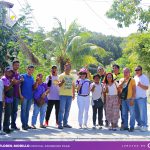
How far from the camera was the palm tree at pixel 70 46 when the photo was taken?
27953 millimetres

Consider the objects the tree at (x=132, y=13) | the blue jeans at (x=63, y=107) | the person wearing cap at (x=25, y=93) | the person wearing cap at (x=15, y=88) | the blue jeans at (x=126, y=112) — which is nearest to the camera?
the person wearing cap at (x=15, y=88)

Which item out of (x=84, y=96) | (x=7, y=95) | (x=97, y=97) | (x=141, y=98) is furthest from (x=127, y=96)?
(x=7, y=95)

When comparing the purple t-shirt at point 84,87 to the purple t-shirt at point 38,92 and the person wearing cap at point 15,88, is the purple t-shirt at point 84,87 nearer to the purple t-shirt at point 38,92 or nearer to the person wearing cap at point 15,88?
the purple t-shirt at point 38,92

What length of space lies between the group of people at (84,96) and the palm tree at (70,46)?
58.8 feet

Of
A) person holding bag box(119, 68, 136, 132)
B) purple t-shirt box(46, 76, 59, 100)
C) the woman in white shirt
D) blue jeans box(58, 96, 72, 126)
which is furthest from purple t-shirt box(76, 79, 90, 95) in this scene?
person holding bag box(119, 68, 136, 132)

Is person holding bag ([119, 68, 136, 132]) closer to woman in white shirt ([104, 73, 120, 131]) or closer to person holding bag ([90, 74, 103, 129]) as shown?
woman in white shirt ([104, 73, 120, 131])

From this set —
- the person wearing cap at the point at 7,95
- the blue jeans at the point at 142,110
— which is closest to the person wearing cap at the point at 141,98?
the blue jeans at the point at 142,110

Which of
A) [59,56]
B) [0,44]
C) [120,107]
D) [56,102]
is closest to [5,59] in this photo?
[0,44]

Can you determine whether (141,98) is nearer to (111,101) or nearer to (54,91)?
(111,101)

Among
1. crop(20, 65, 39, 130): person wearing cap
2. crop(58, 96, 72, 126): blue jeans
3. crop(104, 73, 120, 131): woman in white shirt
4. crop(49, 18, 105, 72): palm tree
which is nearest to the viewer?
crop(20, 65, 39, 130): person wearing cap

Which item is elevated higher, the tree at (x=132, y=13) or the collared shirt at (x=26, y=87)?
the tree at (x=132, y=13)

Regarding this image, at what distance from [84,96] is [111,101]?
2.39 feet

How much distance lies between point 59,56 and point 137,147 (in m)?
21.7

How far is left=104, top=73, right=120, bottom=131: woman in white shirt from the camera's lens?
939 cm
